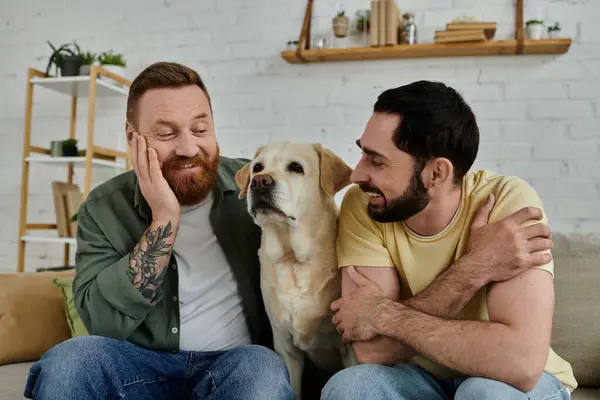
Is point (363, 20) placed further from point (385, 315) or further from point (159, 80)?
point (385, 315)

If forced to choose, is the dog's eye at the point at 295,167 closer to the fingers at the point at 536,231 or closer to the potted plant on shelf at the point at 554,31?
the fingers at the point at 536,231

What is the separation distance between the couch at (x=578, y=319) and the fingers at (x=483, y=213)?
0.57 m

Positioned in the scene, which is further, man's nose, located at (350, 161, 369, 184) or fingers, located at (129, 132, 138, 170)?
fingers, located at (129, 132, 138, 170)

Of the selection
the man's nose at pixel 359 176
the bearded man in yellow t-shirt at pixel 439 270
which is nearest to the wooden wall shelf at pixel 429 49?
the bearded man in yellow t-shirt at pixel 439 270

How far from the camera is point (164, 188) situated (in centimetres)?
154

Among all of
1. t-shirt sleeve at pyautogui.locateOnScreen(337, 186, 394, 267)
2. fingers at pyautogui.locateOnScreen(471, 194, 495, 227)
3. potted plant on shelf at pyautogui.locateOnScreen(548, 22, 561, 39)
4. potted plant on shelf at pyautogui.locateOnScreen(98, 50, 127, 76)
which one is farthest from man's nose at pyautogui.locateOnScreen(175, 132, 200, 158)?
potted plant on shelf at pyautogui.locateOnScreen(548, 22, 561, 39)

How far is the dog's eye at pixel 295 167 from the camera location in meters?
1.57

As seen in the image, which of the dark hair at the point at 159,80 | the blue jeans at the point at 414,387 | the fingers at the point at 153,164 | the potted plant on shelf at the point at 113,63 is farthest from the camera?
the potted plant on shelf at the point at 113,63

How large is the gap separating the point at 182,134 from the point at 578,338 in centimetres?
128

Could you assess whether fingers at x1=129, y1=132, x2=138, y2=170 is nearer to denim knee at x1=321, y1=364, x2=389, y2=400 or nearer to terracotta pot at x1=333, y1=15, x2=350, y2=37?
Result: denim knee at x1=321, y1=364, x2=389, y2=400

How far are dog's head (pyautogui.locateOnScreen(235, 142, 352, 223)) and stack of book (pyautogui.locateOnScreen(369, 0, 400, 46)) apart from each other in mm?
1554

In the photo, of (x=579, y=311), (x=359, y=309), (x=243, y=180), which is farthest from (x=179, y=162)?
(x=579, y=311)

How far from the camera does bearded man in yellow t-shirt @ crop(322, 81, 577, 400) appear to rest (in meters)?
1.22

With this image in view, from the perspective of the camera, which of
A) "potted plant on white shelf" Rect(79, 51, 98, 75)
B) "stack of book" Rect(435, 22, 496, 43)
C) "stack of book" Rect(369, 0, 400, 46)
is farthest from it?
"potted plant on white shelf" Rect(79, 51, 98, 75)
